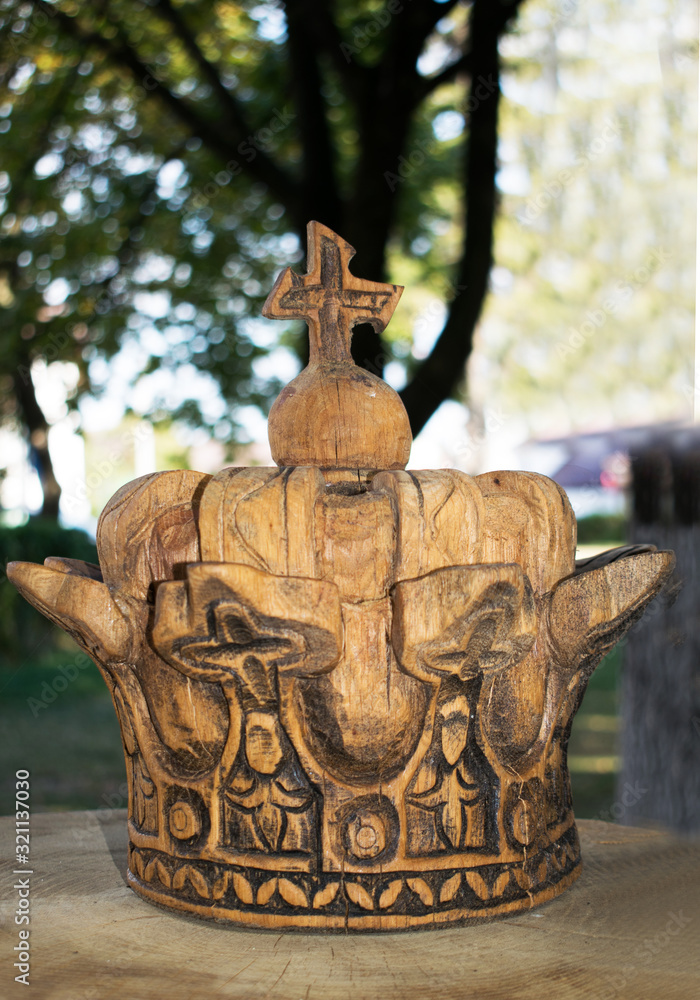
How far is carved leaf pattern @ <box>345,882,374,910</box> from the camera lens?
5.61ft

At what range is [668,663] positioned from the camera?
4152mm

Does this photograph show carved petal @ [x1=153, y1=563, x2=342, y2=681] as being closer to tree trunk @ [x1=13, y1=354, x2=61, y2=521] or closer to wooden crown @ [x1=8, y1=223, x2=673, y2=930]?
wooden crown @ [x1=8, y1=223, x2=673, y2=930]

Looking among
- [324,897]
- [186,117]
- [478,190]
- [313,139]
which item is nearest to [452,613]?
[324,897]

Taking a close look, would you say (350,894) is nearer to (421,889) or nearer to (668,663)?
(421,889)

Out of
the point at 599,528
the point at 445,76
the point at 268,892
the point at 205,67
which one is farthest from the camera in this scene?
the point at 599,528

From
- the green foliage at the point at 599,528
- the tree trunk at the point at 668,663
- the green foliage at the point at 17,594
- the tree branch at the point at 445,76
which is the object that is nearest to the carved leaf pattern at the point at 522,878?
the tree trunk at the point at 668,663

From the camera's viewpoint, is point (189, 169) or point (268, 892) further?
point (189, 169)

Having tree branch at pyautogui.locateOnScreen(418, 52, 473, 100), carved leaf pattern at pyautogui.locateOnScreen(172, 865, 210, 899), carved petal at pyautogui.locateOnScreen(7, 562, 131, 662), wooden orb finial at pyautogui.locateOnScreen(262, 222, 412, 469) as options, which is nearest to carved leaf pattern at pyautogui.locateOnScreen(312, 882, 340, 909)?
carved leaf pattern at pyautogui.locateOnScreen(172, 865, 210, 899)

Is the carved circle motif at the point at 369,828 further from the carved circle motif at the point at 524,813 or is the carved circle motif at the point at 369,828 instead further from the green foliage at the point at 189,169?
the green foliage at the point at 189,169

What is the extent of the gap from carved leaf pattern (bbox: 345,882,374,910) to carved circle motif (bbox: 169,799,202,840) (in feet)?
1.05

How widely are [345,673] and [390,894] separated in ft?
1.40

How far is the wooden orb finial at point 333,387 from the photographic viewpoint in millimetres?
1992

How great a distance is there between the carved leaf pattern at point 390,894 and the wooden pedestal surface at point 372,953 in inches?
2.2

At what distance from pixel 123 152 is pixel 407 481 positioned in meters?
5.05
